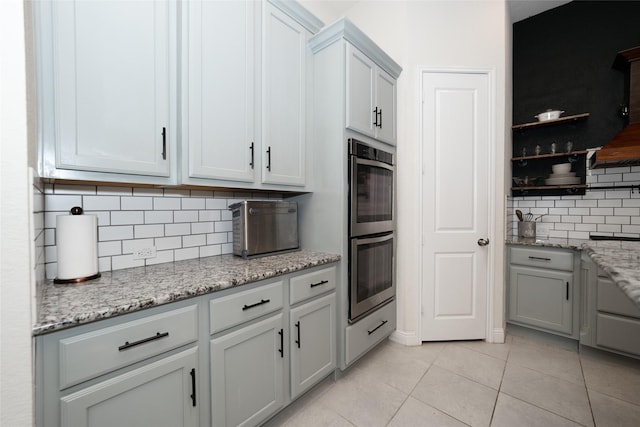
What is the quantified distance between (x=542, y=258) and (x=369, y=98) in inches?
79.9

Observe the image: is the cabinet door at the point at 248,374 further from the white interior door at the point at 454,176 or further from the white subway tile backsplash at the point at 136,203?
the white interior door at the point at 454,176

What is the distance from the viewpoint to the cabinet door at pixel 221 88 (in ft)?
4.69

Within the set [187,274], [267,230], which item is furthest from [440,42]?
[187,274]

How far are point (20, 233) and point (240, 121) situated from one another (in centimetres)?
111

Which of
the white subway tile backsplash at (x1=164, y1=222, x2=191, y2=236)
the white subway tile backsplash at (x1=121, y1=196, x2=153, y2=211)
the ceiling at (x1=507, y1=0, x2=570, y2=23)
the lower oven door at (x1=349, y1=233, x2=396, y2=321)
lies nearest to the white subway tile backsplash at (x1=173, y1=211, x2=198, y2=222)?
the white subway tile backsplash at (x1=164, y1=222, x2=191, y2=236)

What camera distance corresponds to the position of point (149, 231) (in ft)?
5.25

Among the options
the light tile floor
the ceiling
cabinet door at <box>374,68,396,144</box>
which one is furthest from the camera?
the ceiling

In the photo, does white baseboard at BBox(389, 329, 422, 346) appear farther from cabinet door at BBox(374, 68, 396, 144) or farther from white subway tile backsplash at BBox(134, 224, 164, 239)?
white subway tile backsplash at BBox(134, 224, 164, 239)

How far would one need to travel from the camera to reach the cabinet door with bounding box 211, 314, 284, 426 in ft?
4.09

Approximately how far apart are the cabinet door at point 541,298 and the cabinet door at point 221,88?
8.38ft

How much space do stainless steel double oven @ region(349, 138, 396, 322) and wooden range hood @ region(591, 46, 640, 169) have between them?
1.61 metres

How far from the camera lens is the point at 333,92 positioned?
1944mm

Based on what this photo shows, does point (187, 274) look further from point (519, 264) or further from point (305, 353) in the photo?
point (519, 264)

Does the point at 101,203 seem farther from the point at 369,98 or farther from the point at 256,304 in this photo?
the point at 369,98
